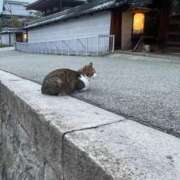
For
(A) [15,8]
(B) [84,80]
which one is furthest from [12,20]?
(B) [84,80]

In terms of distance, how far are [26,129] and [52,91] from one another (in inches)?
21.6

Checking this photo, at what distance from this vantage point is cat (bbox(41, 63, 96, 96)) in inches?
116

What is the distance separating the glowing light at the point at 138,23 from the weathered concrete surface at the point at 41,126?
1058 cm

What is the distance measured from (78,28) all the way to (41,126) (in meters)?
14.0

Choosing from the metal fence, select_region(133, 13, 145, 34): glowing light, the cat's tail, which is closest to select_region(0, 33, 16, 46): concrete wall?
the metal fence

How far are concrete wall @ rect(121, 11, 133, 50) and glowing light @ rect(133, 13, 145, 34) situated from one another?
357 mm

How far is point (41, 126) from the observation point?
6.91 ft

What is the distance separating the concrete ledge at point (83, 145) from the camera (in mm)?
1281

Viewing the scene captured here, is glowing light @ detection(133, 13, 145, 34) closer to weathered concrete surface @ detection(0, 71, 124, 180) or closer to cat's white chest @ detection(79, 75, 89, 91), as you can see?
cat's white chest @ detection(79, 75, 89, 91)

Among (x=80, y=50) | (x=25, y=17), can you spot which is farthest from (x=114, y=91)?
(x=25, y=17)

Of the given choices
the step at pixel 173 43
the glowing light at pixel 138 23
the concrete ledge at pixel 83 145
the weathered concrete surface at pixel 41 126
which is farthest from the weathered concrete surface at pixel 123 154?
the glowing light at pixel 138 23

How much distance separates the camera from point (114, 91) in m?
3.53

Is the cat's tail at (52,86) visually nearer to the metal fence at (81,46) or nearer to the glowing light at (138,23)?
the metal fence at (81,46)

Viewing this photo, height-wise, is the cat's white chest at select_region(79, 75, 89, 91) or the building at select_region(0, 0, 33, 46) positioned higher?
the building at select_region(0, 0, 33, 46)
